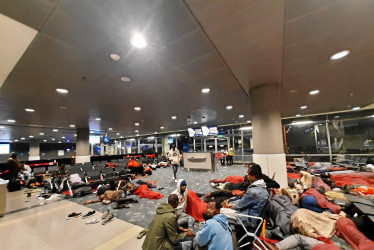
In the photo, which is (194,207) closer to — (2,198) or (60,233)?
(60,233)

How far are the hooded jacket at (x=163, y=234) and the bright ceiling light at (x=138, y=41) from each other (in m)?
2.59

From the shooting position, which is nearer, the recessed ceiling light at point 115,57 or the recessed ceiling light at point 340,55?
the recessed ceiling light at point 115,57

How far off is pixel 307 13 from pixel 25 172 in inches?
490

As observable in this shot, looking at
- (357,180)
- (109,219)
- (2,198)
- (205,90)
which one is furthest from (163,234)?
(357,180)

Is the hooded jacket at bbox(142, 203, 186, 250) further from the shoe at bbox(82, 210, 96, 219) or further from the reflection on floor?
the shoe at bbox(82, 210, 96, 219)

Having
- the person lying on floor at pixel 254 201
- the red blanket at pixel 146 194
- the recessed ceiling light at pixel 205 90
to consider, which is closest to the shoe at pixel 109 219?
the red blanket at pixel 146 194

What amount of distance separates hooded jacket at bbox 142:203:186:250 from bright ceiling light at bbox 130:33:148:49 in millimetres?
2592

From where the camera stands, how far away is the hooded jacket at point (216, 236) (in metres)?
1.70

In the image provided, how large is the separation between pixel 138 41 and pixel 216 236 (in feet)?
9.42

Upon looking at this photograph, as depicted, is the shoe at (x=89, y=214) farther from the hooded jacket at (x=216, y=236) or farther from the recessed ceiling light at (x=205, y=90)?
the recessed ceiling light at (x=205, y=90)

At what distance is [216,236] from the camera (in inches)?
67.6

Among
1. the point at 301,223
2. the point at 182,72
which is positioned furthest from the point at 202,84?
the point at 301,223

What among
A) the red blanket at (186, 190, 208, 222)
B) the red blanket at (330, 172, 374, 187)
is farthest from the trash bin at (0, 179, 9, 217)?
the red blanket at (330, 172, 374, 187)

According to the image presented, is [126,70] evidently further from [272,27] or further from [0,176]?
[0,176]
